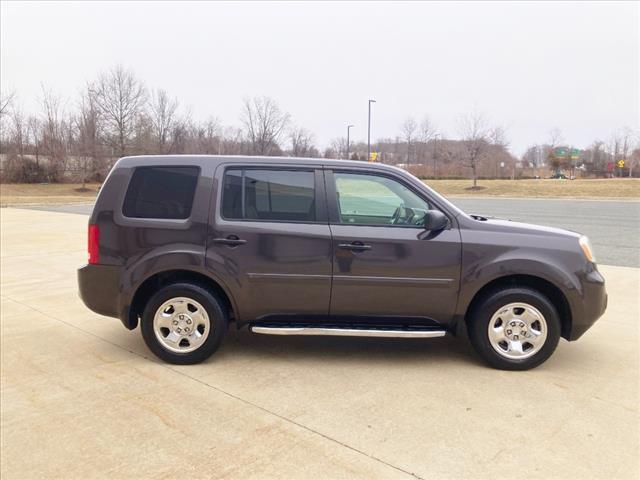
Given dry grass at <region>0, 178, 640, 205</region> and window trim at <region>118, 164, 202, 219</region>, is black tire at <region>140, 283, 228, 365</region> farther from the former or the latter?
dry grass at <region>0, 178, 640, 205</region>

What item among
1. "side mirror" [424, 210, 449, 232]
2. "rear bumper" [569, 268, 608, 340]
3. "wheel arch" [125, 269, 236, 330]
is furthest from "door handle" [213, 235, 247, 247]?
"rear bumper" [569, 268, 608, 340]

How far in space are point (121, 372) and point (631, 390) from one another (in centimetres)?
404

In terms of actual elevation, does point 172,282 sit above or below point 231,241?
below

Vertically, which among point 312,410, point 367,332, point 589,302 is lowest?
point 312,410

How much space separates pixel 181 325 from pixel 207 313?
26 cm

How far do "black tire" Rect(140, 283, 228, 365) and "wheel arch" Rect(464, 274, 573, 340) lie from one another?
84.0 inches

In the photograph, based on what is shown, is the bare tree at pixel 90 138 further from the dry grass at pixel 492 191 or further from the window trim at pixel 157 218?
the window trim at pixel 157 218

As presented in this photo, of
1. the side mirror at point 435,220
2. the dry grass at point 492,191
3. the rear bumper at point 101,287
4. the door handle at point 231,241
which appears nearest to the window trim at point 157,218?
the door handle at point 231,241

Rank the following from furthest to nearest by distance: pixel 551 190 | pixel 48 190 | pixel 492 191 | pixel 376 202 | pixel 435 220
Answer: pixel 48 190
pixel 492 191
pixel 551 190
pixel 376 202
pixel 435 220

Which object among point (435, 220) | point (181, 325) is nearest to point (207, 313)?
point (181, 325)

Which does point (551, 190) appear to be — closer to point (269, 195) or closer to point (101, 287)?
point (269, 195)

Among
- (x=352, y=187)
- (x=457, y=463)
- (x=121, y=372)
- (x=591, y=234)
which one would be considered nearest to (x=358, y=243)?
(x=352, y=187)

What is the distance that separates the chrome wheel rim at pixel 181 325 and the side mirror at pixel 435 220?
202 centimetres

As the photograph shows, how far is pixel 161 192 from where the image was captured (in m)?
4.41
